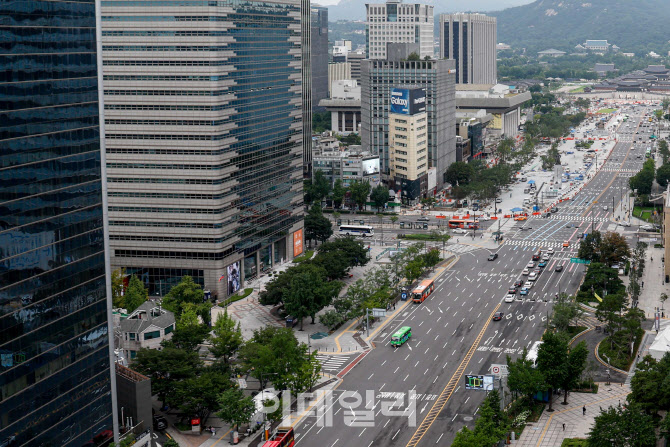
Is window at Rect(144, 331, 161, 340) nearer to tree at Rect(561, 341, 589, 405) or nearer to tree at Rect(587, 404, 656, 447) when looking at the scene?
tree at Rect(561, 341, 589, 405)

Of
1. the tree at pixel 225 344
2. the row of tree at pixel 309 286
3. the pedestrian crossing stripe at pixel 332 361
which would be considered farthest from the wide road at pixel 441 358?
the tree at pixel 225 344

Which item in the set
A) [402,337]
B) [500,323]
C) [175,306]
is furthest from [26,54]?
[500,323]

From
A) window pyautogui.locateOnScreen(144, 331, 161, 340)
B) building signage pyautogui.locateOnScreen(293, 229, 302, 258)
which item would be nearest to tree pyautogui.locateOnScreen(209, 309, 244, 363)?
window pyautogui.locateOnScreen(144, 331, 161, 340)

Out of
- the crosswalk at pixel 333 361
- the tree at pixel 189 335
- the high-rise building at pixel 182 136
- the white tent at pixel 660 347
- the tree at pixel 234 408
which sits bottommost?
the crosswalk at pixel 333 361

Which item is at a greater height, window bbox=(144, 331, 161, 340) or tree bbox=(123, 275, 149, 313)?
tree bbox=(123, 275, 149, 313)

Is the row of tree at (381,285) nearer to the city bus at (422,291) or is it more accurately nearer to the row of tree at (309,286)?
the row of tree at (309,286)
